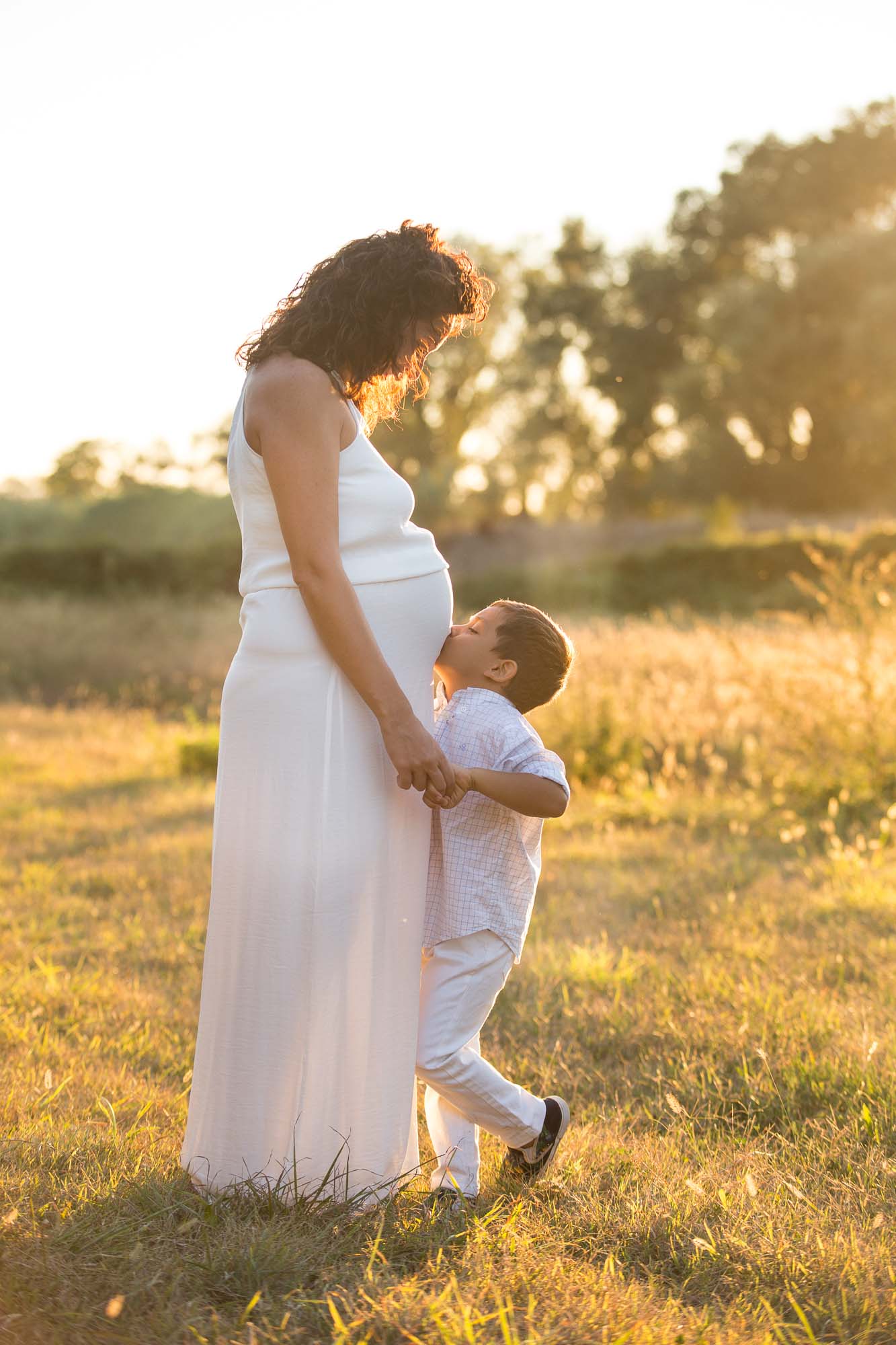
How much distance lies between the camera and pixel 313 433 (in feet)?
8.24

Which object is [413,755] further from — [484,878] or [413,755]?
[484,878]

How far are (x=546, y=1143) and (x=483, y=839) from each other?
0.76 meters

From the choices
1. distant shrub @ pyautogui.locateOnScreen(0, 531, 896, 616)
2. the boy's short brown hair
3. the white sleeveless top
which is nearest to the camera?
the white sleeveless top

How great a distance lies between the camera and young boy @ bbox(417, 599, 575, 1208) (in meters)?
2.75

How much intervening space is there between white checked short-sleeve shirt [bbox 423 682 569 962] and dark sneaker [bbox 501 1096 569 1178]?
0.39 metres

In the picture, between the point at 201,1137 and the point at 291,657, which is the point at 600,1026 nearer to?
the point at 201,1137

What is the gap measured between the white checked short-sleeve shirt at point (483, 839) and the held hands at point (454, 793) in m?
0.18

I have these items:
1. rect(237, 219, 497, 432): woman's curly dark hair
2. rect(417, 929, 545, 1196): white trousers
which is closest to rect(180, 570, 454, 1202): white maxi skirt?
rect(417, 929, 545, 1196): white trousers

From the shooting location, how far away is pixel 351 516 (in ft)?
8.61

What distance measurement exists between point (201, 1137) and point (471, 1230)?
647mm

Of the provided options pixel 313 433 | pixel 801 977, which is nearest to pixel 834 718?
pixel 801 977

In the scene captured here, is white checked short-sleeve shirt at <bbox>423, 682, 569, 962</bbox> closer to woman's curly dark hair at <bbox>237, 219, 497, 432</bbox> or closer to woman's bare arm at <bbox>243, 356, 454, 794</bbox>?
woman's bare arm at <bbox>243, 356, 454, 794</bbox>

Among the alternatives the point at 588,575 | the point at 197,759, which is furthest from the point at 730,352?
the point at 197,759

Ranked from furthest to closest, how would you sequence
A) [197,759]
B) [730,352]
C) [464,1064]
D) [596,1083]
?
[730,352]
[197,759]
[596,1083]
[464,1064]
